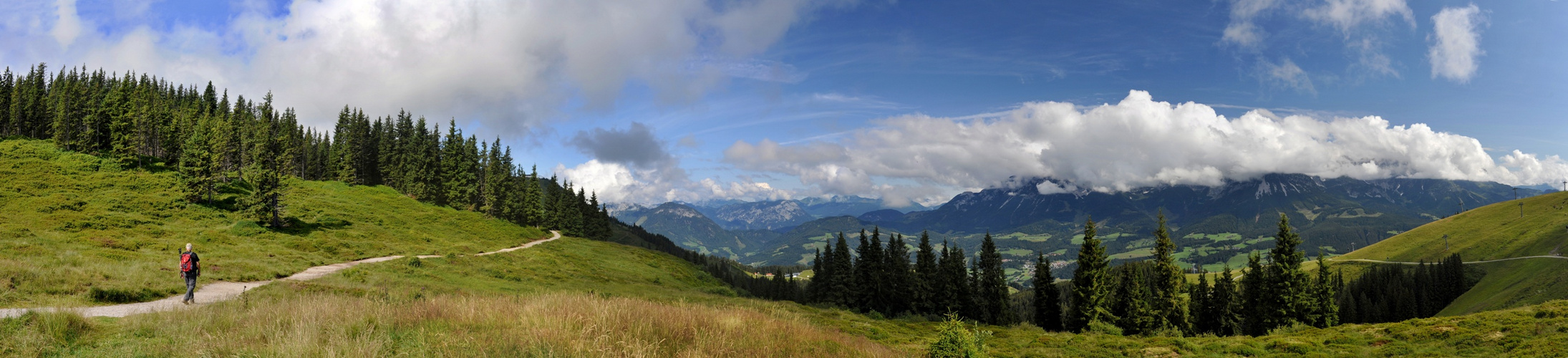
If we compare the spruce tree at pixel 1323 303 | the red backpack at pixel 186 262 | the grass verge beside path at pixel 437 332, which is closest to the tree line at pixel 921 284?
the spruce tree at pixel 1323 303

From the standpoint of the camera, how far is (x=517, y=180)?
109 m

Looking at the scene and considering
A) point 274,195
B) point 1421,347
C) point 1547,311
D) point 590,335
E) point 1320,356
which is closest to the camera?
point 590,335

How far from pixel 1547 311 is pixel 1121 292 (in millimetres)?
29153

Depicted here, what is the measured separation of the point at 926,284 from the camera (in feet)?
220

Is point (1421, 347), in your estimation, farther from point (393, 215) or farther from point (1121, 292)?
point (393, 215)

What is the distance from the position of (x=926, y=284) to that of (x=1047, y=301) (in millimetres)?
13414

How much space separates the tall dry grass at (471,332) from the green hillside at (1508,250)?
109 meters

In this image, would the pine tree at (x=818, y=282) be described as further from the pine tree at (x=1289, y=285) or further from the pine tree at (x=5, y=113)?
the pine tree at (x=5, y=113)

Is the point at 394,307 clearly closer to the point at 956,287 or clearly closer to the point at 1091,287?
the point at 1091,287

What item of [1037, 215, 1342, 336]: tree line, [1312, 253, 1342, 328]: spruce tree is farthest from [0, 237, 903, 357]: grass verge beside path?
[1312, 253, 1342, 328]: spruce tree

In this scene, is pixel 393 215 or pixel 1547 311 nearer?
pixel 1547 311

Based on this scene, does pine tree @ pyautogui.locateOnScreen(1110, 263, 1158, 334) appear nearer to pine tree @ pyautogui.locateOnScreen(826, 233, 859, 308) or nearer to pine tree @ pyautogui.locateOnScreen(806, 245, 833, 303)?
pine tree @ pyautogui.locateOnScreen(826, 233, 859, 308)

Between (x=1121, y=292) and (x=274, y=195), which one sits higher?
(x=274, y=195)

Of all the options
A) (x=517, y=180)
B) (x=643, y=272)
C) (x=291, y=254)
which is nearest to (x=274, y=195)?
(x=291, y=254)
